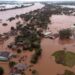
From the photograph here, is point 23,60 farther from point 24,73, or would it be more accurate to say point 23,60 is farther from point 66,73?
point 66,73

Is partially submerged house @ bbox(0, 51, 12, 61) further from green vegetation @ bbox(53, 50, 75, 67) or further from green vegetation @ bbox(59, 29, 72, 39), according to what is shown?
green vegetation @ bbox(59, 29, 72, 39)

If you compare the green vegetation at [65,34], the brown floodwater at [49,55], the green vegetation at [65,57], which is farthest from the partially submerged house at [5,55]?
the green vegetation at [65,34]

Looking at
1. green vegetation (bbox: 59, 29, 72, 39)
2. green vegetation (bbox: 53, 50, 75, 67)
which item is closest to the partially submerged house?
green vegetation (bbox: 53, 50, 75, 67)

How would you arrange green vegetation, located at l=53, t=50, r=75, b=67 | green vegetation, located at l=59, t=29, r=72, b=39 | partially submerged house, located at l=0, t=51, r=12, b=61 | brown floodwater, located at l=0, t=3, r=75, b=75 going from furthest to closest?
green vegetation, located at l=59, t=29, r=72, b=39 < partially submerged house, located at l=0, t=51, r=12, b=61 < green vegetation, located at l=53, t=50, r=75, b=67 < brown floodwater, located at l=0, t=3, r=75, b=75

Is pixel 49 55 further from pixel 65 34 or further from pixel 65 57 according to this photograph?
pixel 65 34

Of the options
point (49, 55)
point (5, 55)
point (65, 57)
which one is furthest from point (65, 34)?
point (5, 55)

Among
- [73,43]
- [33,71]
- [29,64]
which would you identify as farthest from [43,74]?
[73,43]

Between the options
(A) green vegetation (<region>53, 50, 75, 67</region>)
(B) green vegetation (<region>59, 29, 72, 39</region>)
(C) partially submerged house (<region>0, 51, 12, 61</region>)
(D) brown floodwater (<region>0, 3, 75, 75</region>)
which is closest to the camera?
(D) brown floodwater (<region>0, 3, 75, 75</region>)

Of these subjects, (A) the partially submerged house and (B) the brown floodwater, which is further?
(A) the partially submerged house

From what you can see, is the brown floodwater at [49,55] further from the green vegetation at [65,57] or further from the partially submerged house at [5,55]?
the partially submerged house at [5,55]
